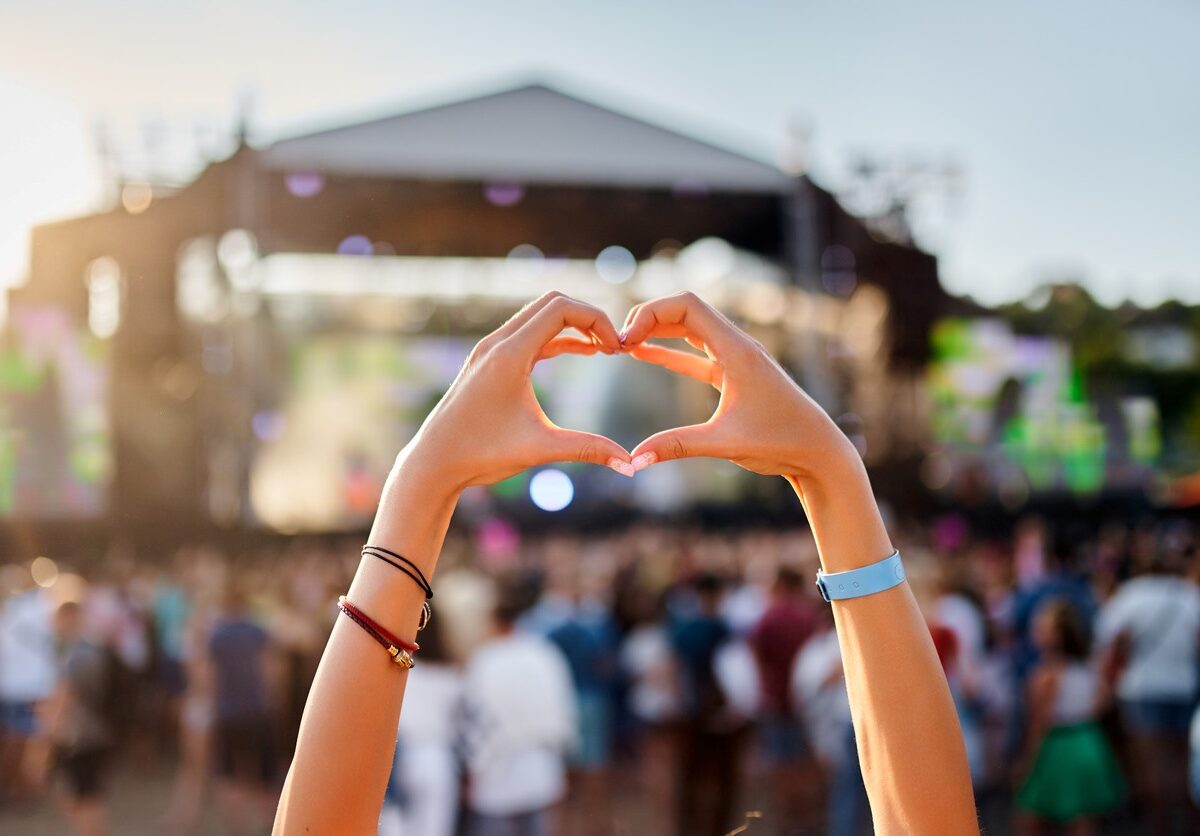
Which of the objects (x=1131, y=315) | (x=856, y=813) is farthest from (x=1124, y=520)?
(x=1131, y=315)

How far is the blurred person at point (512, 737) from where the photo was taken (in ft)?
15.6

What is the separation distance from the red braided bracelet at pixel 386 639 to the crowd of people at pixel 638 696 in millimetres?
3881

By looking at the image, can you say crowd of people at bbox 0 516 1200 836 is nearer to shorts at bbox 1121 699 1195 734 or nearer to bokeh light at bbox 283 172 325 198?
shorts at bbox 1121 699 1195 734

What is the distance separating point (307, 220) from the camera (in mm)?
13531

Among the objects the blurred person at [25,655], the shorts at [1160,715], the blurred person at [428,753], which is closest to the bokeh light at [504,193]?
the blurred person at [25,655]

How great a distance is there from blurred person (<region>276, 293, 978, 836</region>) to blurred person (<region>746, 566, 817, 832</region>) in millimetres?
5260

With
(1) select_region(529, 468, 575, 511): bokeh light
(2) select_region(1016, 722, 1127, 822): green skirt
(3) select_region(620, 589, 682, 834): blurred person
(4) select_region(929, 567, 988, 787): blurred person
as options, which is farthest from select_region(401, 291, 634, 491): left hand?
(1) select_region(529, 468, 575, 511): bokeh light

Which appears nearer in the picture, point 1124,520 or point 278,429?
point 1124,520

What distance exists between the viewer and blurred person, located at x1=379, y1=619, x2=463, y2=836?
4.54m

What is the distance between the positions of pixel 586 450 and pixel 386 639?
0.27 meters

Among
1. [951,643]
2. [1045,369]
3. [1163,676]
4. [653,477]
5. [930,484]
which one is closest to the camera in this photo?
[951,643]

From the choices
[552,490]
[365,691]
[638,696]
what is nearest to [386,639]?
[365,691]

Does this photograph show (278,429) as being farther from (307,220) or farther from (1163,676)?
(1163,676)

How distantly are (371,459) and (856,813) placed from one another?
49.6 feet
